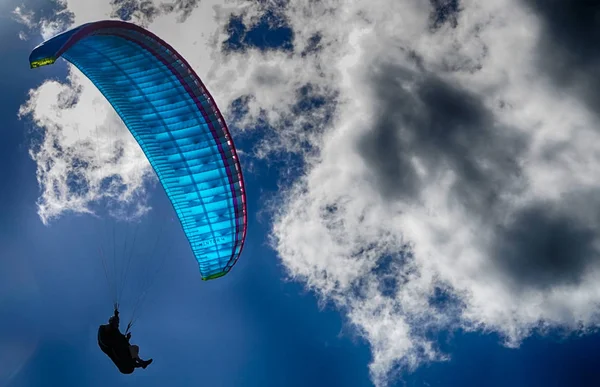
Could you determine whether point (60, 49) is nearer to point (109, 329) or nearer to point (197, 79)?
point (197, 79)

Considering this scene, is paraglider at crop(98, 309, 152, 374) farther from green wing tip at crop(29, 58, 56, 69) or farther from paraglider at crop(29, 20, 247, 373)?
green wing tip at crop(29, 58, 56, 69)

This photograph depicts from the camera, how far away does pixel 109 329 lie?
17094mm

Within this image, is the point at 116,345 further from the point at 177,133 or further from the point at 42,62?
the point at 42,62

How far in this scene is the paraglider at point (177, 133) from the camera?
17422 millimetres

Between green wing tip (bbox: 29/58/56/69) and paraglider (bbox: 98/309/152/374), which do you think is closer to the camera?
green wing tip (bbox: 29/58/56/69)

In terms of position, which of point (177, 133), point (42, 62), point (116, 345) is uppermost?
point (177, 133)

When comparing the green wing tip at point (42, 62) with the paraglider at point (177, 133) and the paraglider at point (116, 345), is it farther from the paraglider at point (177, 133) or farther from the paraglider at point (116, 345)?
the paraglider at point (116, 345)

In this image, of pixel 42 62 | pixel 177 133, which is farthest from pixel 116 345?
pixel 42 62

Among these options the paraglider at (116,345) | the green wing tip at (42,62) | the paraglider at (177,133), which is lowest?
the paraglider at (116,345)

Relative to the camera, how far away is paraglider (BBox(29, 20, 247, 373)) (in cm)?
1742

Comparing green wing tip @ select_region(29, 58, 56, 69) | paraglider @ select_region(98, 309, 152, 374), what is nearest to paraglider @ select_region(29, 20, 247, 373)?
paraglider @ select_region(98, 309, 152, 374)

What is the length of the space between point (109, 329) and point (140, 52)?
9.18 metres

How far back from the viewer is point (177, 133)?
19.2 metres

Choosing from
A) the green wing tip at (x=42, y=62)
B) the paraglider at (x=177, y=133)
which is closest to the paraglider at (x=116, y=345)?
the paraglider at (x=177, y=133)
